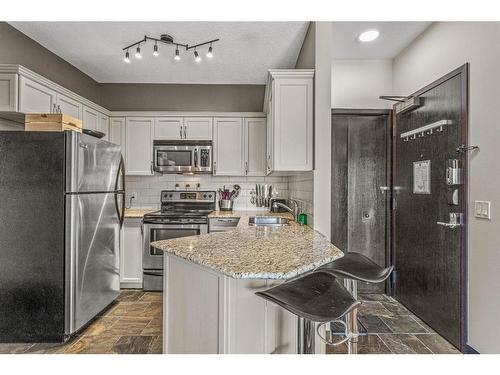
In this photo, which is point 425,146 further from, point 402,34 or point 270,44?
point 270,44

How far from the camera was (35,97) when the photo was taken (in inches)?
105

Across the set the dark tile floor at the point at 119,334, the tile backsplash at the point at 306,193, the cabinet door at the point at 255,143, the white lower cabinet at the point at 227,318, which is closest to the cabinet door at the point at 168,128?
the cabinet door at the point at 255,143

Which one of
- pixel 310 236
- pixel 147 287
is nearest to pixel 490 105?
pixel 310 236

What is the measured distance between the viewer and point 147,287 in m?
3.50

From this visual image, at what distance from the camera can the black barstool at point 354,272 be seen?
4.62 ft

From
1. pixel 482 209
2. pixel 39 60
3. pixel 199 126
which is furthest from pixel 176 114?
pixel 482 209

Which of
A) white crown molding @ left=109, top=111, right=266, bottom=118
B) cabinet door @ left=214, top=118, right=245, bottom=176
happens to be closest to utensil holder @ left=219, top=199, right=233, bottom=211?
cabinet door @ left=214, top=118, right=245, bottom=176

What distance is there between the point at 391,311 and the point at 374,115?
2056mm

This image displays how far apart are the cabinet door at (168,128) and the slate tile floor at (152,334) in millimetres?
2030

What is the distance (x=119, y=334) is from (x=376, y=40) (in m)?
3.58

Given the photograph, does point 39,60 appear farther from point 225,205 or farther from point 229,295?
point 229,295

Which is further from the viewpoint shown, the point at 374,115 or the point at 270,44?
the point at 374,115

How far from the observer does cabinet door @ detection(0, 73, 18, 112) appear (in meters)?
2.45

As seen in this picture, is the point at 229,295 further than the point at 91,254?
No
